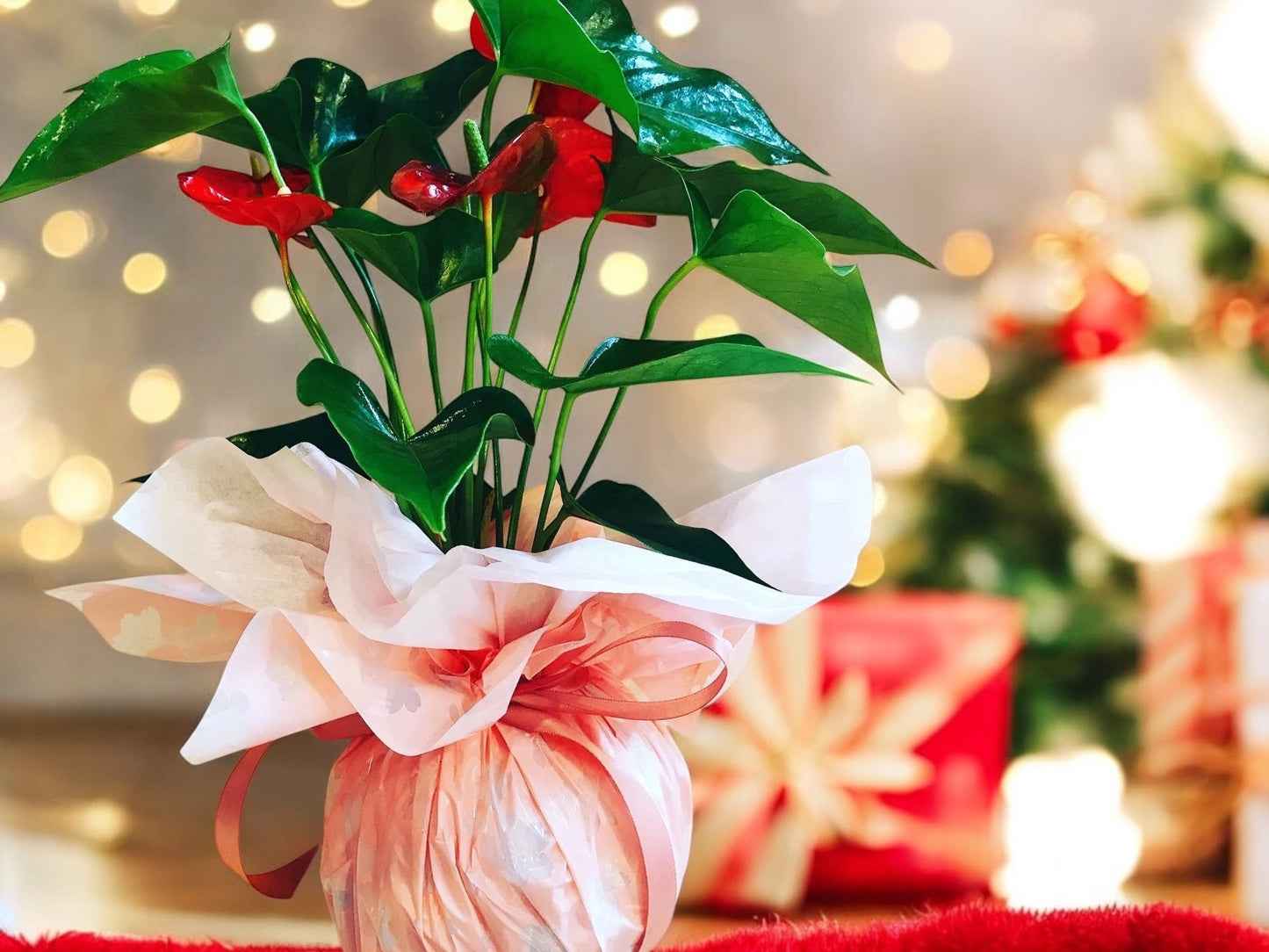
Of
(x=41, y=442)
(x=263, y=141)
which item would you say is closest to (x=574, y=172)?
(x=263, y=141)

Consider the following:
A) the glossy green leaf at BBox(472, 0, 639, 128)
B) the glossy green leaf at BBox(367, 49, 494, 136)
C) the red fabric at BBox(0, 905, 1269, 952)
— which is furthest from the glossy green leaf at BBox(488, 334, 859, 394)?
the red fabric at BBox(0, 905, 1269, 952)

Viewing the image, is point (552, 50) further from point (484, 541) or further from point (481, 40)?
point (484, 541)

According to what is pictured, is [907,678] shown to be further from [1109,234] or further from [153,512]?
[153,512]

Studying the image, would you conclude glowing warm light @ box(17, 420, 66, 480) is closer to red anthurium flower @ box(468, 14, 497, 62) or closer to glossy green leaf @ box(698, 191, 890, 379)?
red anthurium flower @ box(468, 14, 497, 62)

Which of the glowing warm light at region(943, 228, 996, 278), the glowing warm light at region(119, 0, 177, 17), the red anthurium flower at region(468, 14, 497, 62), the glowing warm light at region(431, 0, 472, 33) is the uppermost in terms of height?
the glowing warm light at region(431, 0, 472, 33)

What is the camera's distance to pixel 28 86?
1.14 meters

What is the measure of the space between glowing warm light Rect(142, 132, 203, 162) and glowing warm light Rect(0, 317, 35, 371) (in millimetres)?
223

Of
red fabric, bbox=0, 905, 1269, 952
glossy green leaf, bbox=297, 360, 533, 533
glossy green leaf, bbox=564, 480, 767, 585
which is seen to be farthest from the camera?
red fabric, bbox=0, 905, 1269, 952

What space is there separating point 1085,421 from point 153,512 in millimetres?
989

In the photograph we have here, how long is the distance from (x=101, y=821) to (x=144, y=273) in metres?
0.57

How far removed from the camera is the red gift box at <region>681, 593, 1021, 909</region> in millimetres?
1094

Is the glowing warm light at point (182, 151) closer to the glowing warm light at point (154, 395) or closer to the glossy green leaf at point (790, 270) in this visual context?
the glowing warm light at point (154, 395)

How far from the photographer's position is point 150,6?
1133 mm

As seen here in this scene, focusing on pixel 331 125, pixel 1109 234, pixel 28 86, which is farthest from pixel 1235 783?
pixel 28 86
